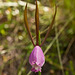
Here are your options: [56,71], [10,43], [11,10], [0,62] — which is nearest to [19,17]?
[11,10]

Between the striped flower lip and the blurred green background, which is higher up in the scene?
the striped flower lip

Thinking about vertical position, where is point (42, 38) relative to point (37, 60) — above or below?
below

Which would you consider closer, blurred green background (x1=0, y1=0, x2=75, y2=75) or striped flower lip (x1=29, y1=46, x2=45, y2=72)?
striped flower lip (x1=29, y1=46, x2=45, y2=72)

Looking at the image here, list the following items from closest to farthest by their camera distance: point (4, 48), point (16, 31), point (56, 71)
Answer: point (56, 71)
point (4, 48)
point (16, 31)

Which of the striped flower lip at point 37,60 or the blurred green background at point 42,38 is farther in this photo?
the blurred green background at point 42,38

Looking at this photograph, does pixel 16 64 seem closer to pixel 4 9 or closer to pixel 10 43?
pixel 10 43

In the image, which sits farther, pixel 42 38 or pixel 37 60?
pixel 42 38

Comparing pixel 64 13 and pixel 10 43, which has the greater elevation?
pixel 64 13

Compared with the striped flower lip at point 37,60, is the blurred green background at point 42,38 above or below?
below
